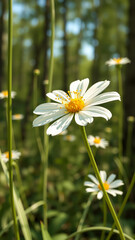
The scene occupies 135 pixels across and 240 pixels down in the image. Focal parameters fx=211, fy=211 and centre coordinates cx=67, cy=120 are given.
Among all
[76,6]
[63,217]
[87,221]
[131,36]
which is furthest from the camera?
[76,6]

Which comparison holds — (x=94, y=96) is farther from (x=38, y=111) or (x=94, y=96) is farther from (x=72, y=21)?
(x=72, y=21)

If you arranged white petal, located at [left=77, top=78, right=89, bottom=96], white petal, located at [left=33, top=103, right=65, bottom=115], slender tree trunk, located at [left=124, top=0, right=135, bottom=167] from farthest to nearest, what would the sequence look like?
slender tree trunk, located at [left=124, top=0, right=135, bottom=167]
white petal, located at [left=77, top=78, right=89, bottom=96]
white petal, located at [left=33, top=103, right=65, bottom=115]

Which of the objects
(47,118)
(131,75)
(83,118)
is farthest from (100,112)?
(131,75)

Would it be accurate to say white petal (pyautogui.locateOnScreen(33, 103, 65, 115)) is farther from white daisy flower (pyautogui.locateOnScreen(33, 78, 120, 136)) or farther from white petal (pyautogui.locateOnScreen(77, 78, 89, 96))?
white petal (pyautogui.locateOnScreen(77, 78, 89, 96))

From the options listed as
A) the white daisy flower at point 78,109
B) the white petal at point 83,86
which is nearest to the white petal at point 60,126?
the white daisy flower at point 78,109

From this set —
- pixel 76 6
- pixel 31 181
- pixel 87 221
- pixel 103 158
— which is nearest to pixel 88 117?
pixel 87 221

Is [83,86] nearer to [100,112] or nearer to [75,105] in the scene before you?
[75,105]

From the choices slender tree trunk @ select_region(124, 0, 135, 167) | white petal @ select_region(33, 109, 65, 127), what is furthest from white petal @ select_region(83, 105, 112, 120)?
slender tree trunk @ select_region(124, 0, 135, 167)

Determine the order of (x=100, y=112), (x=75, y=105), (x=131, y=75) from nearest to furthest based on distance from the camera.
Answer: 1. (x=100, y=112)
2. (x=75, y=105)
3. (x=131, y=75)
